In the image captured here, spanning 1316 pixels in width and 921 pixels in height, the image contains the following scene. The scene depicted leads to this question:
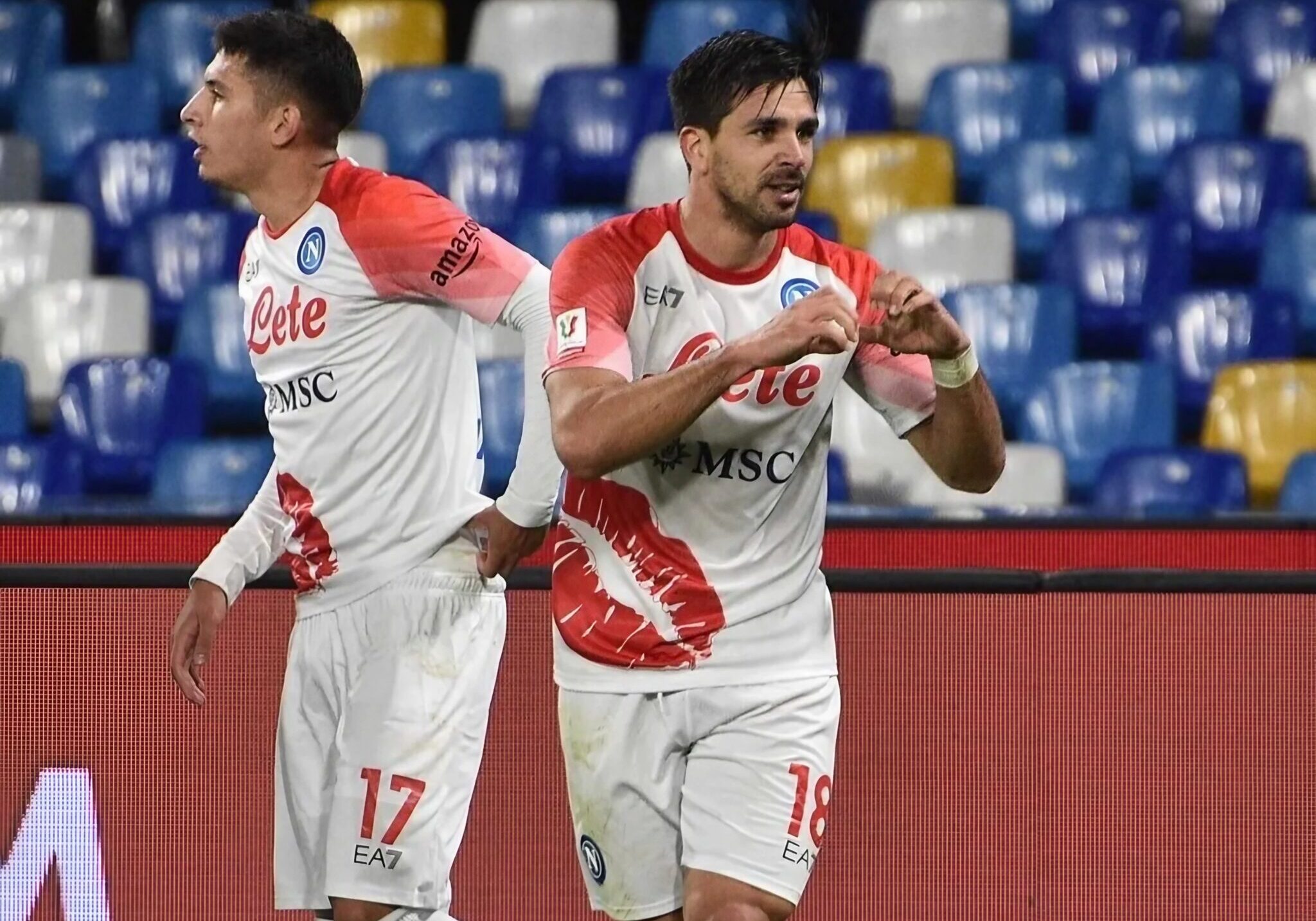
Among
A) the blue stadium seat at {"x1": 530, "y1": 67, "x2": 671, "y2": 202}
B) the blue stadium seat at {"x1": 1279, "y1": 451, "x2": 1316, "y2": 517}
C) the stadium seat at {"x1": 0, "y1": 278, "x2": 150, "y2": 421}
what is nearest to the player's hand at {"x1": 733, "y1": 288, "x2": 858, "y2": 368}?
the blue stadium seat at {"x1": 1279, "y1": 451, "x2": 1316, "y2": 517}

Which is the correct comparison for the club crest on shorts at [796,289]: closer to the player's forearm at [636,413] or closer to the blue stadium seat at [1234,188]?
the player's forearm at [636,413]

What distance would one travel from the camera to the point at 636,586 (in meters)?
3.06

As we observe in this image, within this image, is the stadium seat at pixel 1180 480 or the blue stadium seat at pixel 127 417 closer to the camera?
the stadium seat at pixel 1180 480

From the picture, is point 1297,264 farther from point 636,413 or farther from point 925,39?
point 636,413

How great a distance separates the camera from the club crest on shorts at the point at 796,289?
10.1ft

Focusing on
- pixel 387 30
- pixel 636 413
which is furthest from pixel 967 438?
pixel 387 30

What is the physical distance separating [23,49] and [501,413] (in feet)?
10.8

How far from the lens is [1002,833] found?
12.9 ft

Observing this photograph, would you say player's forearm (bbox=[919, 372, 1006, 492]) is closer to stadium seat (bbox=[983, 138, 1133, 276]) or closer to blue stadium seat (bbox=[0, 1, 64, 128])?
stadium seat (bbox=[983, 138, 1133, 276])

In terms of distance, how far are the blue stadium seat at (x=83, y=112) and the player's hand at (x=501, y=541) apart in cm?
480

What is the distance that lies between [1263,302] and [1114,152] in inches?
36.0

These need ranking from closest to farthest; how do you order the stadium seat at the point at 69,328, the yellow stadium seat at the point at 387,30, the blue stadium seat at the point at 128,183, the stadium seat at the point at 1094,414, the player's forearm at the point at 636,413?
the player's forearm at the point at 636,413 < the stadium seat at the point at 1094,414 < the stadium seat at the point at 69,328 < the blue stadium seat at the point at 128,183 < the yellow stadium seat at the point at 387,30

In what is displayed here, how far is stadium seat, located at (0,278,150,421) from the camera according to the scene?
6.58 metres

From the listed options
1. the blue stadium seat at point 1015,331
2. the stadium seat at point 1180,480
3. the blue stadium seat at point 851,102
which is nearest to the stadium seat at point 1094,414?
the blue stadium seat at point 1015,331
